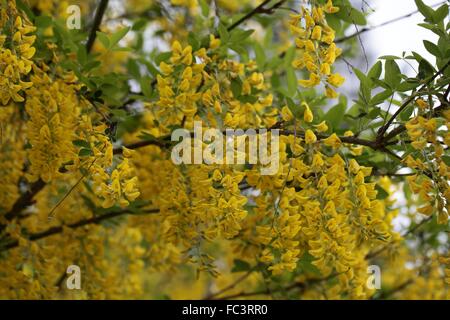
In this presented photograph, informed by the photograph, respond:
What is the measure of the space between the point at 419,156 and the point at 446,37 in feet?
0.91

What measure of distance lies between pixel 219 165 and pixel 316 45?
1.19 ft

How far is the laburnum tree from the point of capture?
1.48 metres

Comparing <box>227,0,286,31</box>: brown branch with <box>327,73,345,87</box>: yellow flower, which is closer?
<box>327,73,345,87</box>: yellow flower

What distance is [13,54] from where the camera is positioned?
4.88 feet

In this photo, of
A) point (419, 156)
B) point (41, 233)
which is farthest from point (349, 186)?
point (41, 233)

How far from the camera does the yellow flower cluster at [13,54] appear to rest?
4.79 ft

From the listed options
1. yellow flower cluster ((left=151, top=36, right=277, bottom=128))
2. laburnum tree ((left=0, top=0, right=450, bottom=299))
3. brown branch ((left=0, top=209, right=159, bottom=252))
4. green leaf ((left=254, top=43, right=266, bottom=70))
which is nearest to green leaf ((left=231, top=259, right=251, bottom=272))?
laburnum tree ((left=0, top=0, right=450, bottom=299))

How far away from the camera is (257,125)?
179cm

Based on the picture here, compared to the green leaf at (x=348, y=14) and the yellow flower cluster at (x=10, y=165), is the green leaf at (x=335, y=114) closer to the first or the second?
the green leaf at (x=348, y=14)

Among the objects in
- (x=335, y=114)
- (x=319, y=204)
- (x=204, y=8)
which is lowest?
(x=319, y=204)

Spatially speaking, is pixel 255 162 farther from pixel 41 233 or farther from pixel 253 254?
pixel 41 233

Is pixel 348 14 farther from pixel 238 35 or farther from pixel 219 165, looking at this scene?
pixel 219 165

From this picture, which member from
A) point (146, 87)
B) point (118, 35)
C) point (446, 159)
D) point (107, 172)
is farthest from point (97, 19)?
point (446, 159)

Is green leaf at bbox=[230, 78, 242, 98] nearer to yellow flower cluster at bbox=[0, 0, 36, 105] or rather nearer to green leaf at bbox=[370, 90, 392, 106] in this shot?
green leaf at bbox=[370, 90, 392, 106]
